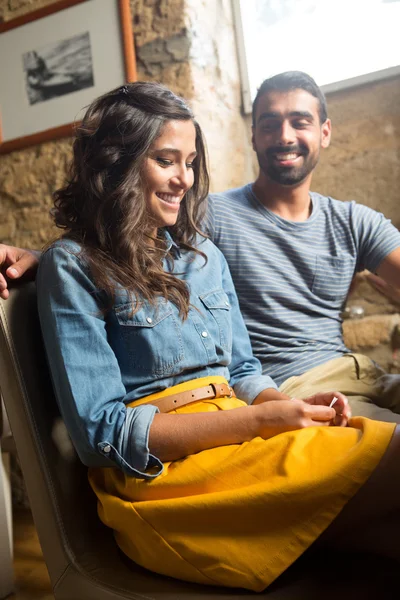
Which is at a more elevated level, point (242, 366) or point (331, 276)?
point (331, 276)

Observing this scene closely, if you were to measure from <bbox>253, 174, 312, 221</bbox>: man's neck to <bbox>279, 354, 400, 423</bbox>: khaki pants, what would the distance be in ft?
1.58

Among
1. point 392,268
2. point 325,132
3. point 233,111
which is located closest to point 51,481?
point 392,268

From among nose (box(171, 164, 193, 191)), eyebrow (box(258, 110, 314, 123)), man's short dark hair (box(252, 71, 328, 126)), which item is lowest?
nose (box(171, 164, 193, 191))

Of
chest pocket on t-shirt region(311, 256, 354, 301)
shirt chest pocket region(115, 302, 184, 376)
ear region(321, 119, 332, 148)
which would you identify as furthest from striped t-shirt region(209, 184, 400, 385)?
shirt chest pocket region(115, 302, 184, 376)

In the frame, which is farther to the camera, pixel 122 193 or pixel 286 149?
pixel 286 149

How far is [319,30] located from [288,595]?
234 centimetres

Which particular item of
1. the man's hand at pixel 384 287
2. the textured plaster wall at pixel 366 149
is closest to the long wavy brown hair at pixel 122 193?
the man's hand at pixel 384 287

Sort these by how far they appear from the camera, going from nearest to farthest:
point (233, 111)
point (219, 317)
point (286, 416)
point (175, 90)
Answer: point (286, 416) → point (219, 317) → point (175, 90) → point (233, 111)

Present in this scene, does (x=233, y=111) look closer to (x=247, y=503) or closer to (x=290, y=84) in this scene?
(x=290, y=84)

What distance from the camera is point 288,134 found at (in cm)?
182

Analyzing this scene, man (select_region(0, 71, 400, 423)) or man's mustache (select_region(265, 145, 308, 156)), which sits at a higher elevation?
man's mustache (select_region(265, 145, 308, 156))

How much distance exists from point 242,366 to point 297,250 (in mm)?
538

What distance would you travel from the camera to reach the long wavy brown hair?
1157 millimetres

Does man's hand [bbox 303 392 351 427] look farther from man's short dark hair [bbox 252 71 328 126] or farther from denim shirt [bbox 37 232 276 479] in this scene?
man's short dark hair [bbox 252 71 328 126]
